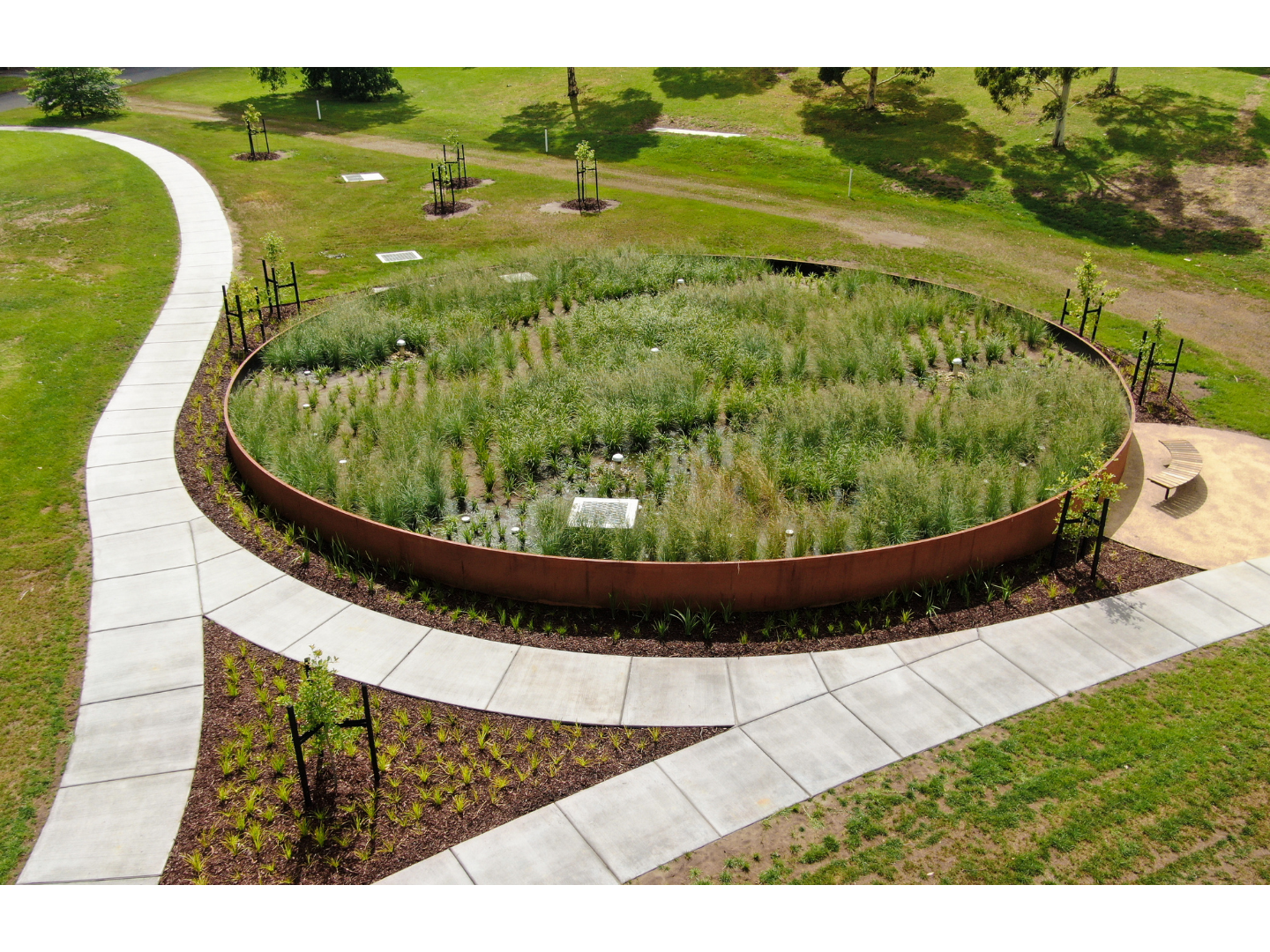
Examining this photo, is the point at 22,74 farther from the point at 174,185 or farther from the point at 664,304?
the point at 664,304

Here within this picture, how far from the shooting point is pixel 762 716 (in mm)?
8289

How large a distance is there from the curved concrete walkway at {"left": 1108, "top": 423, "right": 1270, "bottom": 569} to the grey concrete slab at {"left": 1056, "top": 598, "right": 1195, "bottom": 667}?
62.4 inches

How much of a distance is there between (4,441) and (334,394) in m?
4.68

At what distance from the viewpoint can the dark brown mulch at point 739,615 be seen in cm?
927

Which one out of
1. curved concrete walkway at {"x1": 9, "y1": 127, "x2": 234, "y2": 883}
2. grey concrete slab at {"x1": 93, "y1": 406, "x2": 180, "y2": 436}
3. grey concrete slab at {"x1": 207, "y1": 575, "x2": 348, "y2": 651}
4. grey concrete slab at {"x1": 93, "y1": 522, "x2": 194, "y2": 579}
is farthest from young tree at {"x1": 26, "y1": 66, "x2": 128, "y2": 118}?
grey concrete slab at {"x1": 207, "y1": 575, "x2": 348, "y2": 651}

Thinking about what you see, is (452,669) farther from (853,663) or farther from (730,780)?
(853,663)

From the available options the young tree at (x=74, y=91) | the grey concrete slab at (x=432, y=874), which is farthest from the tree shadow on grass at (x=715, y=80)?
the grey concrete slab at (x=432, y=874)

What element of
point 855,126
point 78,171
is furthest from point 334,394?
point 855,126

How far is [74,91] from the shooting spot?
119 ft

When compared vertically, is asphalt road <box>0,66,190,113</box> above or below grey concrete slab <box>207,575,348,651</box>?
above

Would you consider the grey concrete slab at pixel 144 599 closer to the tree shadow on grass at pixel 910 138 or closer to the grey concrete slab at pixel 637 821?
the grey concrete slab at pixel 637 821

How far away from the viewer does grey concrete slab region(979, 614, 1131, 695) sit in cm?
878

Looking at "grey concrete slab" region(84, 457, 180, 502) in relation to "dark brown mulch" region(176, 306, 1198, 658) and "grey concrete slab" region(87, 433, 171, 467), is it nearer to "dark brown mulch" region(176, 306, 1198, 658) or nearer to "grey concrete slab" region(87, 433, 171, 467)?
"grey concrete slab" region(87, 433, 171, 467)

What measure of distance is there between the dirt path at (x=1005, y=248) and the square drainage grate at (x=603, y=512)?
12.0 meters
